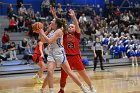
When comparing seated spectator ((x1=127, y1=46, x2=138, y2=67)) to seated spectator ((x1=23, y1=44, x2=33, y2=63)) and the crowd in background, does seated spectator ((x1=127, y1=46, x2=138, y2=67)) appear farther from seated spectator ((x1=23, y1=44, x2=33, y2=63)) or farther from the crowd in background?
seated spectator ((x1=23, y1=44, x2=33, y2=63))

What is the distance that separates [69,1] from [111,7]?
12.4 feet

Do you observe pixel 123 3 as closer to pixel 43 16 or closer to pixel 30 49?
pixel 43 16

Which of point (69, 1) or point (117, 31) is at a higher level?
point (69, 1)

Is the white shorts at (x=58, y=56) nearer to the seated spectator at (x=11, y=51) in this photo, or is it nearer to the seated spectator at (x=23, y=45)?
the seated spectator at (x=11, y=51)

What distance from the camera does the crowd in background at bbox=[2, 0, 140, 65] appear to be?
20.7 meters

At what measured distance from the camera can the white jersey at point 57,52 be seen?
8.34 m

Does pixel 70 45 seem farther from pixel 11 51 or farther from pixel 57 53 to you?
pixel 11 51

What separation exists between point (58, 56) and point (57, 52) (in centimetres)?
11

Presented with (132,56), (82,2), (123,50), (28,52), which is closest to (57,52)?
(28,52)

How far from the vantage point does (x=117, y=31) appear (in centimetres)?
2664

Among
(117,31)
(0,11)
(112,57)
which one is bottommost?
(112,57)

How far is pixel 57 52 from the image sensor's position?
8.38 meters

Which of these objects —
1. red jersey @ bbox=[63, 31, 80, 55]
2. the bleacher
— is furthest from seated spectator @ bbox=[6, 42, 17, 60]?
red jersey @ bbox=[63, 31, 80, 55]

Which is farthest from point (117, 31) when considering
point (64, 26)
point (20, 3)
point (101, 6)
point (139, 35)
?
point (64, 26)
